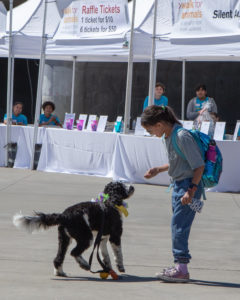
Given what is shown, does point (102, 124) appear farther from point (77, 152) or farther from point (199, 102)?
point (199, 102)

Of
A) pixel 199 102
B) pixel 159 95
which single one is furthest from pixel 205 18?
pixel 159 95

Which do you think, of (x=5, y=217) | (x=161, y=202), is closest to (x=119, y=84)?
(x=161, y=202)

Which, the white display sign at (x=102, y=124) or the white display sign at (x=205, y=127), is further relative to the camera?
the white display sign at (x=102, y=124)

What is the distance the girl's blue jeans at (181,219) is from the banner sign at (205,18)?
686 centimetres

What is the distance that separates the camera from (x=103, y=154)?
42.9ft

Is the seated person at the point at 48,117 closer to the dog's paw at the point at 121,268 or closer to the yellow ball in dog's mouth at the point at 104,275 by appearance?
the dog's paw at the point at 121,268

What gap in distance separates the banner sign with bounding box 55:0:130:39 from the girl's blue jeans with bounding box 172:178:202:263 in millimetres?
8665

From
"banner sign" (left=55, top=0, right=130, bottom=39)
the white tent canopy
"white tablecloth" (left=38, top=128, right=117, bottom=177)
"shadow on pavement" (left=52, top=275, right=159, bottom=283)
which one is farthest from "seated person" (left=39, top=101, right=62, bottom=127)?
"shadow on pavement" (left=52, top=275, right=159, bottom=283)

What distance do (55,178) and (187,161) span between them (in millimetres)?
7495

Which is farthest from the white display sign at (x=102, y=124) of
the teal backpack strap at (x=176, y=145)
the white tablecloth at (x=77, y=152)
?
the teal backpack strap at (x=176, y=145)

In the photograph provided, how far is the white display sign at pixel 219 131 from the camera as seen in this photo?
469 inches

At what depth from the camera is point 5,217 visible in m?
8.61

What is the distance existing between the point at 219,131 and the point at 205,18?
210 cm

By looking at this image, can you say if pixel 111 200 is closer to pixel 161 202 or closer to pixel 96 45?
pixel 161 202
